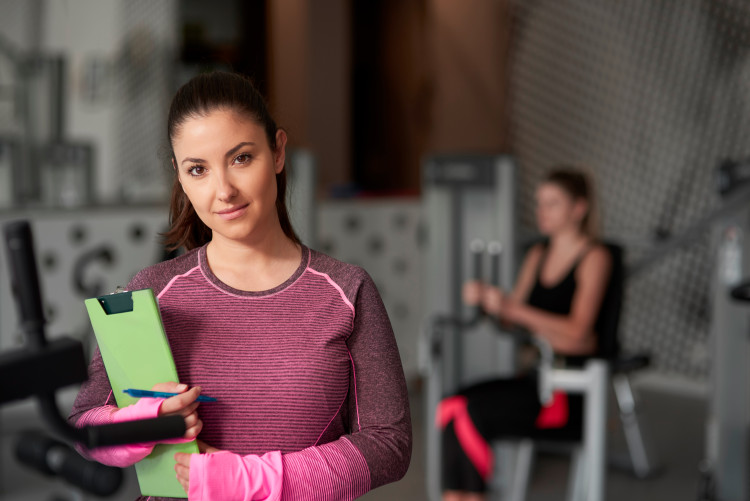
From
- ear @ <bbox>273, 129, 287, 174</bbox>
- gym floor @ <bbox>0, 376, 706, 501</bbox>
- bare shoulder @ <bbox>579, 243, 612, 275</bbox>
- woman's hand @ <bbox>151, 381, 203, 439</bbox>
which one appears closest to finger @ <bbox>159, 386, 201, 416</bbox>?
woman's hand @ <bbox>151, 381, 203, 439</bbox>

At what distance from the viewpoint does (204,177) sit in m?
0.71

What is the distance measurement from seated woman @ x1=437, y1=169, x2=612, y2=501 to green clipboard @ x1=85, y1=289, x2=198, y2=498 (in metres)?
1.99

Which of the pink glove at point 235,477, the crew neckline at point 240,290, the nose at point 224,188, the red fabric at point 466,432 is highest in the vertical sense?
the nose at point 224,188

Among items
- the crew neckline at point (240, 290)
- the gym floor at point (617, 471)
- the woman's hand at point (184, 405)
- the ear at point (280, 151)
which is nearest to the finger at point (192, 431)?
the woman's hand at point (184, 405)

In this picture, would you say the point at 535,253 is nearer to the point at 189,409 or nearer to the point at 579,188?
the point at 579,188

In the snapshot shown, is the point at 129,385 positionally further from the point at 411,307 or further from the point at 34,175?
the point at 34,175

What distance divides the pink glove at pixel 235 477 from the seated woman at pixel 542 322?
1.97 m

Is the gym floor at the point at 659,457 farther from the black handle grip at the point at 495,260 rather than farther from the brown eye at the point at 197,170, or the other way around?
the brown eye at the point at 197,170

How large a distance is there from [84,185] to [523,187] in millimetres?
3311

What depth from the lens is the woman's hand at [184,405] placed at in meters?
0.66

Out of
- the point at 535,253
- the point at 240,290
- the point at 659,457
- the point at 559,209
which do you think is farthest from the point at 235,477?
the point at 659,457

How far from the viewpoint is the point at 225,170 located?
71cm

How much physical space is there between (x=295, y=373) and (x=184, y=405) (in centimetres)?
11

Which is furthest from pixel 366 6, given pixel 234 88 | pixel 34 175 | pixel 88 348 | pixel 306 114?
pixel 234 88
